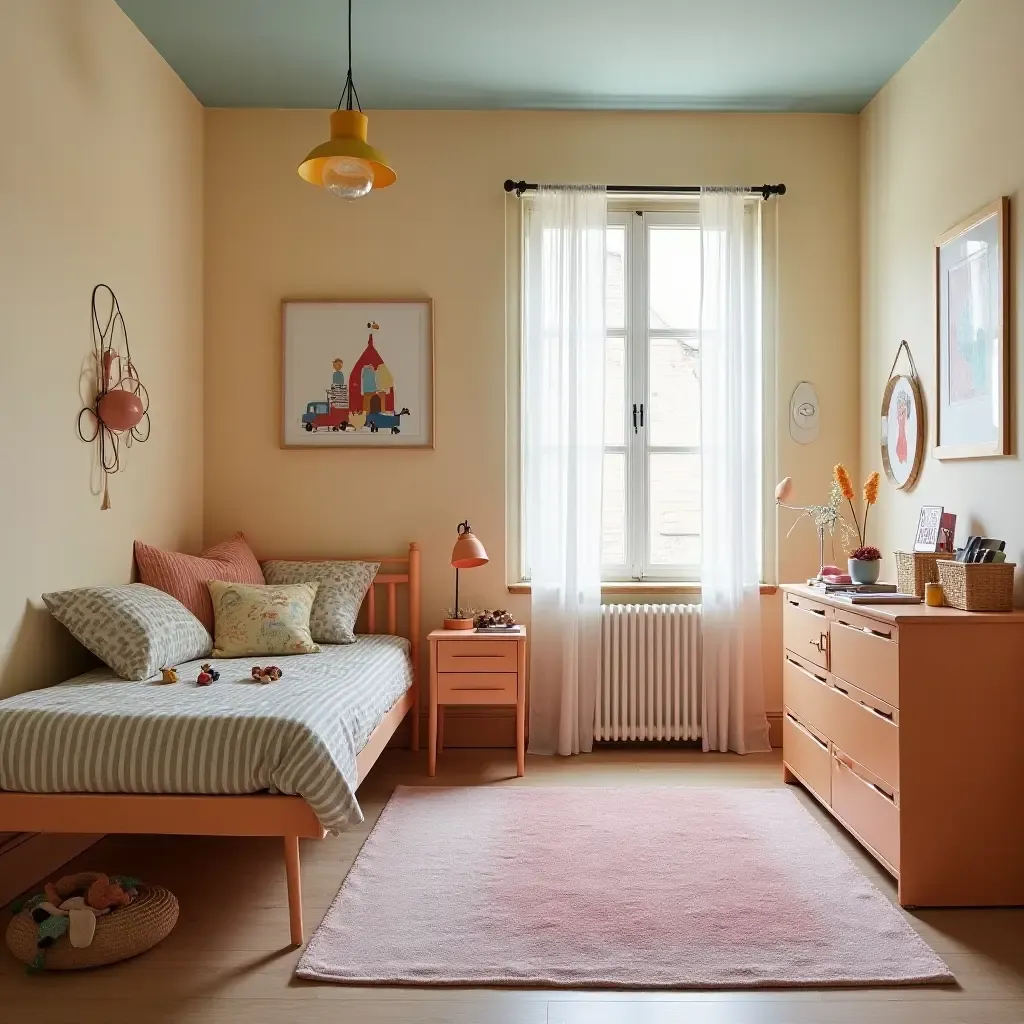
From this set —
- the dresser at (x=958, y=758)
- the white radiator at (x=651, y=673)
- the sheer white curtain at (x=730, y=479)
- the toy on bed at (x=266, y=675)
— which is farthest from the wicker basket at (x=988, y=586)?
the toy on bed at (x=266, y=675)

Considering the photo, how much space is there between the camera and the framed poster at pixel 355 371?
4254mm

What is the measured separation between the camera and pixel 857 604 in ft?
9.53

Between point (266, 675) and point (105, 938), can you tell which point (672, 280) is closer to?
point (266, 675)

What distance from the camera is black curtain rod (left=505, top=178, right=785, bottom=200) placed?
419 cm

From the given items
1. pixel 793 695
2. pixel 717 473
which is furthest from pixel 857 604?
pixel 717 473

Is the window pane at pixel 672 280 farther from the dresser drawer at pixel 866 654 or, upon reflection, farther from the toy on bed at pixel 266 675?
the toy on bed at pixel 266 675

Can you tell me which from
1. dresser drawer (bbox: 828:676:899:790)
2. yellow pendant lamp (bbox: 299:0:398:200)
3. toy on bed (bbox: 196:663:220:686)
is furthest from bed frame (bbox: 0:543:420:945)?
yellow pendant lamp (bbox: 299:0:398:200)

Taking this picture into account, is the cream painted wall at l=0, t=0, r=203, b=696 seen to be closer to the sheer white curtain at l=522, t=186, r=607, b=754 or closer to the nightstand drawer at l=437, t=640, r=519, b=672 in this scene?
the nightstand drawer at l=437, t=640, r=519, b=672

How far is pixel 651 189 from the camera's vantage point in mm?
4211

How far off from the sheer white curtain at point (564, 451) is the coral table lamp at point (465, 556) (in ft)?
1.17

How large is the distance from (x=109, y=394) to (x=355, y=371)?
1.27 metres

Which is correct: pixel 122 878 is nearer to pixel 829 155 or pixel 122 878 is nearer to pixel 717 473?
pixel 717 473

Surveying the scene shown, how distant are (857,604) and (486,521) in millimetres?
1862

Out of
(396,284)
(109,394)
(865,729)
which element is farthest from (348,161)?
(865,729)
